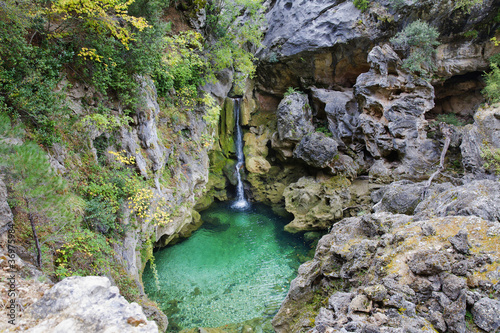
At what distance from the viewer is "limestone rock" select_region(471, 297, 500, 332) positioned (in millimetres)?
3065

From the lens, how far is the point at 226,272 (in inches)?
450

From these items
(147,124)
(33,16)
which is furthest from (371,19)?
(33,16)

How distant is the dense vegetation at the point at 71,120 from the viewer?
4.13m

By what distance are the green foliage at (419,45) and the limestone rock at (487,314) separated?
47.5 ft

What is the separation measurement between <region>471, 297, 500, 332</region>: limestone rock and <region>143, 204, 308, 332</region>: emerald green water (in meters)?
7.11

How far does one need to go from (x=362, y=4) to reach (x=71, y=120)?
17.2 metres

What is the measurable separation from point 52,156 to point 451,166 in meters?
16.6

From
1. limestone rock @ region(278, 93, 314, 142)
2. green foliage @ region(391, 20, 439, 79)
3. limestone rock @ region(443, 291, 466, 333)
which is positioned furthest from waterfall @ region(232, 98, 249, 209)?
limestone rock @ region(443, 291, 466, 333)

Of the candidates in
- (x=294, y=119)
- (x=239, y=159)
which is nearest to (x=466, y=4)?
(x=294, y=119)

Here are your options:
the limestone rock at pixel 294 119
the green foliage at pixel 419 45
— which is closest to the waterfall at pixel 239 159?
the limestone rock at pixel 294 119

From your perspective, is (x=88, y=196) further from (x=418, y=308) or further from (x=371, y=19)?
(x=371, y=19)

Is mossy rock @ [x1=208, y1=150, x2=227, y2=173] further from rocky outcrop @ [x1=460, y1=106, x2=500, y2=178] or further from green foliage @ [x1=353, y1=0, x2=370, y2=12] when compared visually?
rocky outcrop @ [x1=460, y1=106, x2=500, y2=178]

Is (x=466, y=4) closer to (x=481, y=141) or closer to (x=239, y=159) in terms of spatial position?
(x=481, y=141)

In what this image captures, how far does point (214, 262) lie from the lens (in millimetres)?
12109
